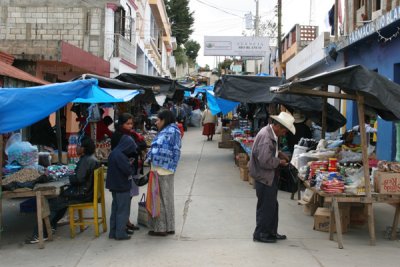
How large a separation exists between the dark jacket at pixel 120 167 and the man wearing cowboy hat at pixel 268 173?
1696 millimetres

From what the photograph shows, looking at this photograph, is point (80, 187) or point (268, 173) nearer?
point (268, 173)

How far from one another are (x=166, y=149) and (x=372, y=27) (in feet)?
25.0

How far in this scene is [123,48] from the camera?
21.7 meters

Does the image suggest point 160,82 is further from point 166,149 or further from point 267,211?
point 267,211

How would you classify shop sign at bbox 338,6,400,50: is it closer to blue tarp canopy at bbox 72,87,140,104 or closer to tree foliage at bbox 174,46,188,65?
blue tarp canopy at bbox 72,87,140,104

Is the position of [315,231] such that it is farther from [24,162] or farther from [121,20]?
[121,20]

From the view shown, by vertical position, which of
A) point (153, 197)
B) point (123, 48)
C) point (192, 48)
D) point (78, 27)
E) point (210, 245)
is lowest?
point (210, 245)

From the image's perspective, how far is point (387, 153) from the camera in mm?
11422

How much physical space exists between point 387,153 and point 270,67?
22987 millimetres

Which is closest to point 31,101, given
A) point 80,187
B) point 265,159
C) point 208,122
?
point 80,187

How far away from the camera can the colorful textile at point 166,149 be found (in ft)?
21.4

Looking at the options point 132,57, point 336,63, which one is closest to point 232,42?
point 132,57

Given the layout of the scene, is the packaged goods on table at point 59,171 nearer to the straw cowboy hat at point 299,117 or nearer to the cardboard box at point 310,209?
the cardboard box at point 310,209

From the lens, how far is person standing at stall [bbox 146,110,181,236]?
6.53m
